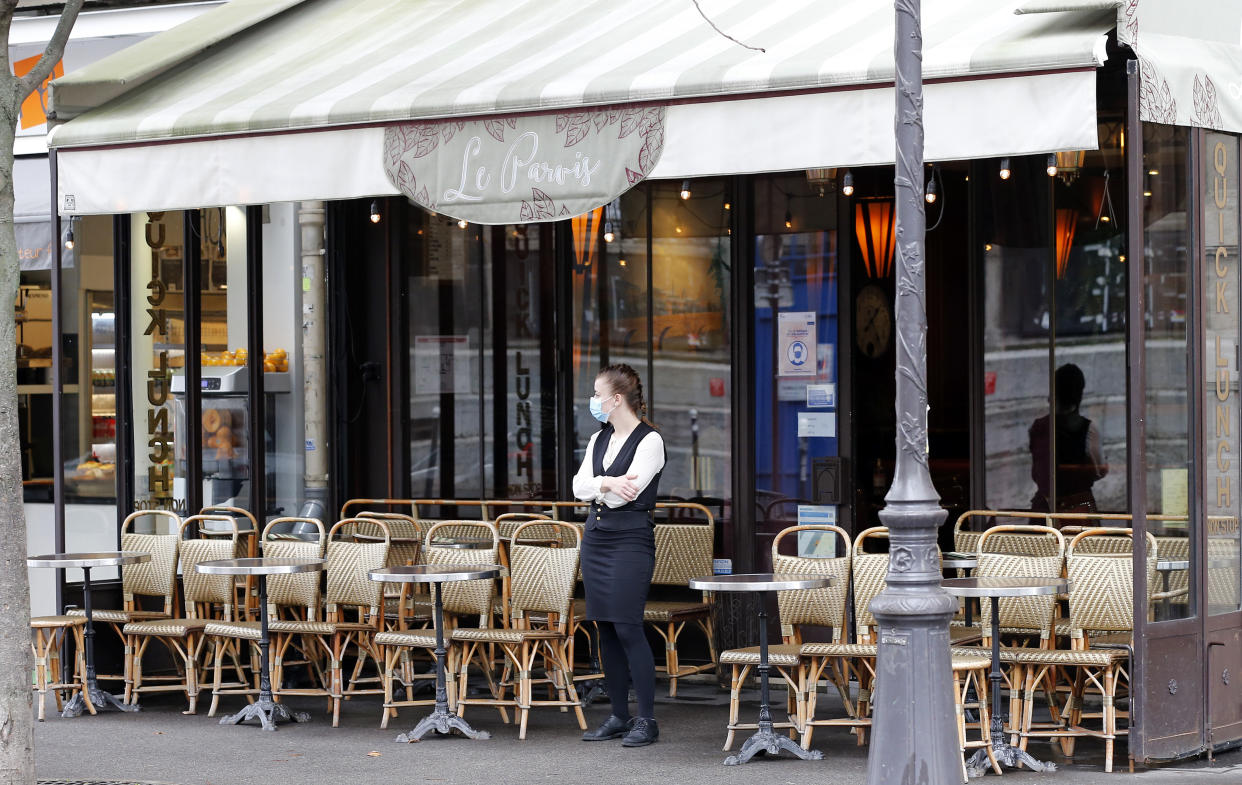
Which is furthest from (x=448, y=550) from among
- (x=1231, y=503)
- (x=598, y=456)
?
(x=1231, y=503)

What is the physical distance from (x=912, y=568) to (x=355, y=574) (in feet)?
13.6

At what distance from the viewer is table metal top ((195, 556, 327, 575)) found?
8797 mm

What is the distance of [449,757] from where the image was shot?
8203 mm

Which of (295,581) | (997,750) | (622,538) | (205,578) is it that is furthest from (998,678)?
(205,578)

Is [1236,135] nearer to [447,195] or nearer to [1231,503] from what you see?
[1231,503]

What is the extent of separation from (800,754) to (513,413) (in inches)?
161

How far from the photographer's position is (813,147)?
291 inches

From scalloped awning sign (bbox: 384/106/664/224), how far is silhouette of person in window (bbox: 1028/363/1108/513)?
3531mm

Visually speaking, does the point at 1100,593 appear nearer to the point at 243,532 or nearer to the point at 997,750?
the point at 997,750

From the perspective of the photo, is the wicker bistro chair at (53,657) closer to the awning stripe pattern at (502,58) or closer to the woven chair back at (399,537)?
the woven chair back at (399,537)

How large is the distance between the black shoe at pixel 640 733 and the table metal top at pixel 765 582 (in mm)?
801

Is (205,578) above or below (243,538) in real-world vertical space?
below

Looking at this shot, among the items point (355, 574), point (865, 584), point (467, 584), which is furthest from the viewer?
point (355, 574)

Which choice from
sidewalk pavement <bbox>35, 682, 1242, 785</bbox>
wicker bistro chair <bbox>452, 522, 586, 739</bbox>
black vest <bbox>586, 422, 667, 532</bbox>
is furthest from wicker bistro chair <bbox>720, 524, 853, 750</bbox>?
wicker bistro chair <bbox>452, 522, 586, 739</bbox>
